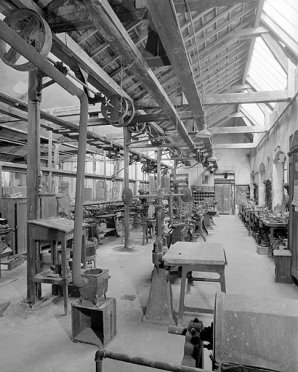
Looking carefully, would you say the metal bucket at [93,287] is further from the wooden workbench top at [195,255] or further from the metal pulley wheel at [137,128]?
the metal pulley wheel at [137,128]

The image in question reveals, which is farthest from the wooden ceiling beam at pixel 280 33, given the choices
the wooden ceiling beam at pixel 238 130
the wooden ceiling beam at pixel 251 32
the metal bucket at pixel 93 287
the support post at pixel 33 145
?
the metal bucket at pixel 93 287

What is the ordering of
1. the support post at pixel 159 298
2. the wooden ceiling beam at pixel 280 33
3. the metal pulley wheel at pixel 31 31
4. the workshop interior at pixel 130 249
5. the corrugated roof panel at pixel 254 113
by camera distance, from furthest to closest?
the corrugated roof panel at pixel 254 113 → the wooden ceiling beam at pixel 280 33 → the support post at pixel 159 298 → the metal pulley wheel at pixel 31 31 → the workshop interior at pixel 130 249

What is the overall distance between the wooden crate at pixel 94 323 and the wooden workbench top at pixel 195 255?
2.49 feet

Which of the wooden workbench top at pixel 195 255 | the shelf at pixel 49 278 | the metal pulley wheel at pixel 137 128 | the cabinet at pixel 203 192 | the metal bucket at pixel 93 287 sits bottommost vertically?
the shelf at pixel 49 278

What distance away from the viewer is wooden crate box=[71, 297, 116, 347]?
2.60 meters

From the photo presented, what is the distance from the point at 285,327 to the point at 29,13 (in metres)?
3.10

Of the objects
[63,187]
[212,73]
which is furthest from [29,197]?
[63,187]

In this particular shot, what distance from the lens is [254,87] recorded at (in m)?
10.9

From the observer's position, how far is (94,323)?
2811 millimetres

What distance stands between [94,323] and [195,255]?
1270mm

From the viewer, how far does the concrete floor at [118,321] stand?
2393 millimetres

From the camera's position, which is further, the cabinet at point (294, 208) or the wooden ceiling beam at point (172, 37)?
the cabinet at point (294, 208)

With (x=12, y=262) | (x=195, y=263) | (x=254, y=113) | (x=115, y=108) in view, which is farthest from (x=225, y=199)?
(x=195, y=263)

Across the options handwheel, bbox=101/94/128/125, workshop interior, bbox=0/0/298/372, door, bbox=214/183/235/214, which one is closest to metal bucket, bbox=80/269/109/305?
workshop interior, bbox=0/0/298/372
